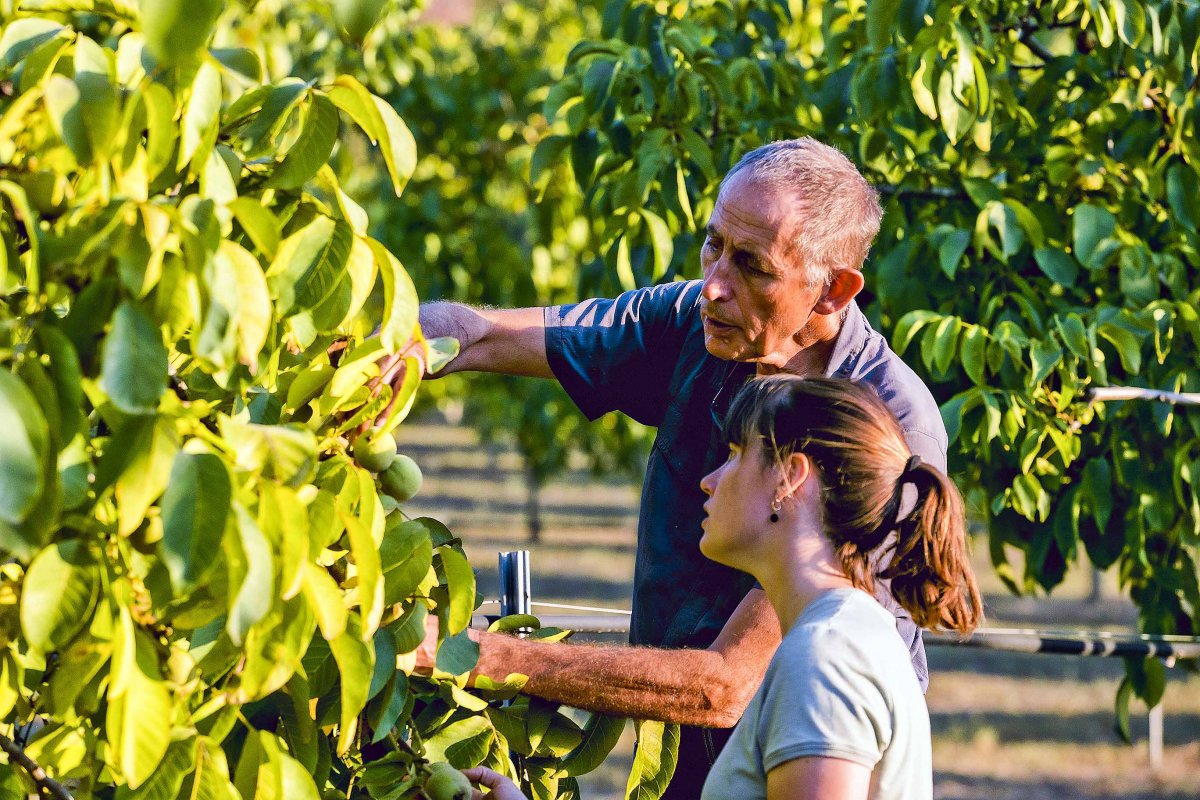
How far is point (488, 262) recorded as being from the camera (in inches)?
277

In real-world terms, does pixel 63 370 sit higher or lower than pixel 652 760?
higher

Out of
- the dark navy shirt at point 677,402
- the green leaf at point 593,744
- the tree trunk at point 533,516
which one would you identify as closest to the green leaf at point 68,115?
the green leaf at point 593,744

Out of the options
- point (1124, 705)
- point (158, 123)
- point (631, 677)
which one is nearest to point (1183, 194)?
point (1124, 705)

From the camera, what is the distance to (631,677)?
63.1 inches

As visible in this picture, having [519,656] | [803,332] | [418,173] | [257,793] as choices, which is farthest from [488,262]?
[257,793]

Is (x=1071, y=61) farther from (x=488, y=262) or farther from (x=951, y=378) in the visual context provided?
(x=488, y=262)

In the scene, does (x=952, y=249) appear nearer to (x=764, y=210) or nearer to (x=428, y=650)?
(x=764, y=210)

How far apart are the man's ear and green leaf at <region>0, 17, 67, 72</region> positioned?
45.7 inches

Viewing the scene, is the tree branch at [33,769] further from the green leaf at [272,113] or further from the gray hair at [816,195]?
the gray hair at [816,195]

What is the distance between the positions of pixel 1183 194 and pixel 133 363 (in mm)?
2362

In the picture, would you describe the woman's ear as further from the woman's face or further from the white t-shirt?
the white t-shirt

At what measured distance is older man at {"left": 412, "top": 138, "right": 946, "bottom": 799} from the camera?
1.70 meters

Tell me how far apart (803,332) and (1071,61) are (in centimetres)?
133

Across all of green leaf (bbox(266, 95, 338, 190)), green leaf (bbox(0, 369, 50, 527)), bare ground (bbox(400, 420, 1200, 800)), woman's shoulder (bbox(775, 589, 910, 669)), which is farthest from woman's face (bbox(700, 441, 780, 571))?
bare ground (bbox(400, 420, 1200, 800))
